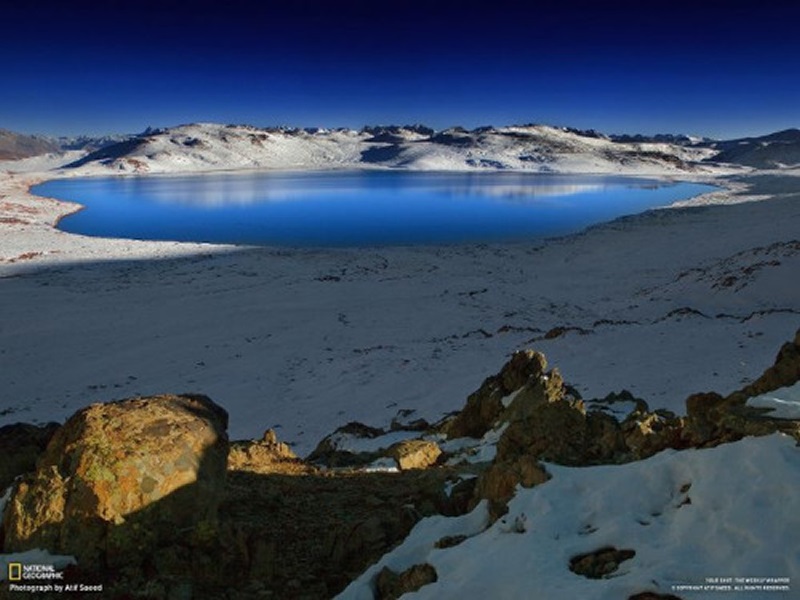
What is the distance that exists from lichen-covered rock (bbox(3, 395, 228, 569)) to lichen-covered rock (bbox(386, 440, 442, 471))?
5.15 meters

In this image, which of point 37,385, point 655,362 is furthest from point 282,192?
point 655,362

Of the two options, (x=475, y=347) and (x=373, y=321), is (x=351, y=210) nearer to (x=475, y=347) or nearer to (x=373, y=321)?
(x=373, y=321)

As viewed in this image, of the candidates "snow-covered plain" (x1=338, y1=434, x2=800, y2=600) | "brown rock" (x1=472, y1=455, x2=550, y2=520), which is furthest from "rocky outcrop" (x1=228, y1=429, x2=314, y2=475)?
"brown rock" (x1=472, y1=455, x2=550, y2=520)

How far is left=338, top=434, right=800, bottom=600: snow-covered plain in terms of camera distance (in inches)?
192

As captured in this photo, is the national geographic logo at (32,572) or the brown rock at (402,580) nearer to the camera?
the brown rock at (402,580)

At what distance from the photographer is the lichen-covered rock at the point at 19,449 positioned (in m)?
8.49

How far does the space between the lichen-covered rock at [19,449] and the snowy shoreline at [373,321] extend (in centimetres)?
792

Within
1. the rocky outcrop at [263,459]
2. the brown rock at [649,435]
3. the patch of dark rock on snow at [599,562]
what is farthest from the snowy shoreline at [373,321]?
the patch of dark rock on snow at [599,562]

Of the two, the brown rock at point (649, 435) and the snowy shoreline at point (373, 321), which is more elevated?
the brown rock at point (649, 435)

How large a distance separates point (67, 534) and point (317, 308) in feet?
86.8

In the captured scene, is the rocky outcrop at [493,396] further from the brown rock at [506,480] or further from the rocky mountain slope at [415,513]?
the brown rock at [506,480]

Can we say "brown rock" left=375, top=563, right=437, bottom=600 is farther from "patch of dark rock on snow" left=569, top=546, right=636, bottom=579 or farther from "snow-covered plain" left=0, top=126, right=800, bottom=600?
"patch of dark rock on snow" left=569, top=546, right=636, bottom=579

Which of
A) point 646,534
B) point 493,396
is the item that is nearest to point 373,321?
point 493,396

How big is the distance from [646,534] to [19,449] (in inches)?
356
